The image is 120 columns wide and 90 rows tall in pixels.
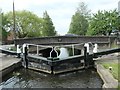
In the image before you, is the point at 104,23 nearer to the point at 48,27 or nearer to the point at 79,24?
the point at 79,24

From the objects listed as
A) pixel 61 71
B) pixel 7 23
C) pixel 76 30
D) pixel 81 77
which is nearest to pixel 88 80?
pixel 81 77

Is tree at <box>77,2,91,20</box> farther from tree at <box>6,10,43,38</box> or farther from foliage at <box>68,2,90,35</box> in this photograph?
tree at <box>6,10,43,38</box>

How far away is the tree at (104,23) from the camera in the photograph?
104 feet

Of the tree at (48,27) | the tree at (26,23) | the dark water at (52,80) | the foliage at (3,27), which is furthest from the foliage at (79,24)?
the dark water at (52,80)

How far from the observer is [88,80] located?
12547 millimetres

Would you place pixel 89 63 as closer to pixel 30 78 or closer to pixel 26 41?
pixel 30 78

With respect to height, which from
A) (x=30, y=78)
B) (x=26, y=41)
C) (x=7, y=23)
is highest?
(x=7, y=23)

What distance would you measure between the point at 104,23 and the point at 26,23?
65.6ft

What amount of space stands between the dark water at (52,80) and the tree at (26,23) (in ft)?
104

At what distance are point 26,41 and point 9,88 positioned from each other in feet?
49.2

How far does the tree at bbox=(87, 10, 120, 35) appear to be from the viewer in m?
31.6

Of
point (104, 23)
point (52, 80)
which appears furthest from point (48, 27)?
point (52, 80)

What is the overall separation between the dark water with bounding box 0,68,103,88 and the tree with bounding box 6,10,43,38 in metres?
31.7

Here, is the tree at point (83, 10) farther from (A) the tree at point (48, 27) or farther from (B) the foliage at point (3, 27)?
(B) the foliage at point (3, 27)
